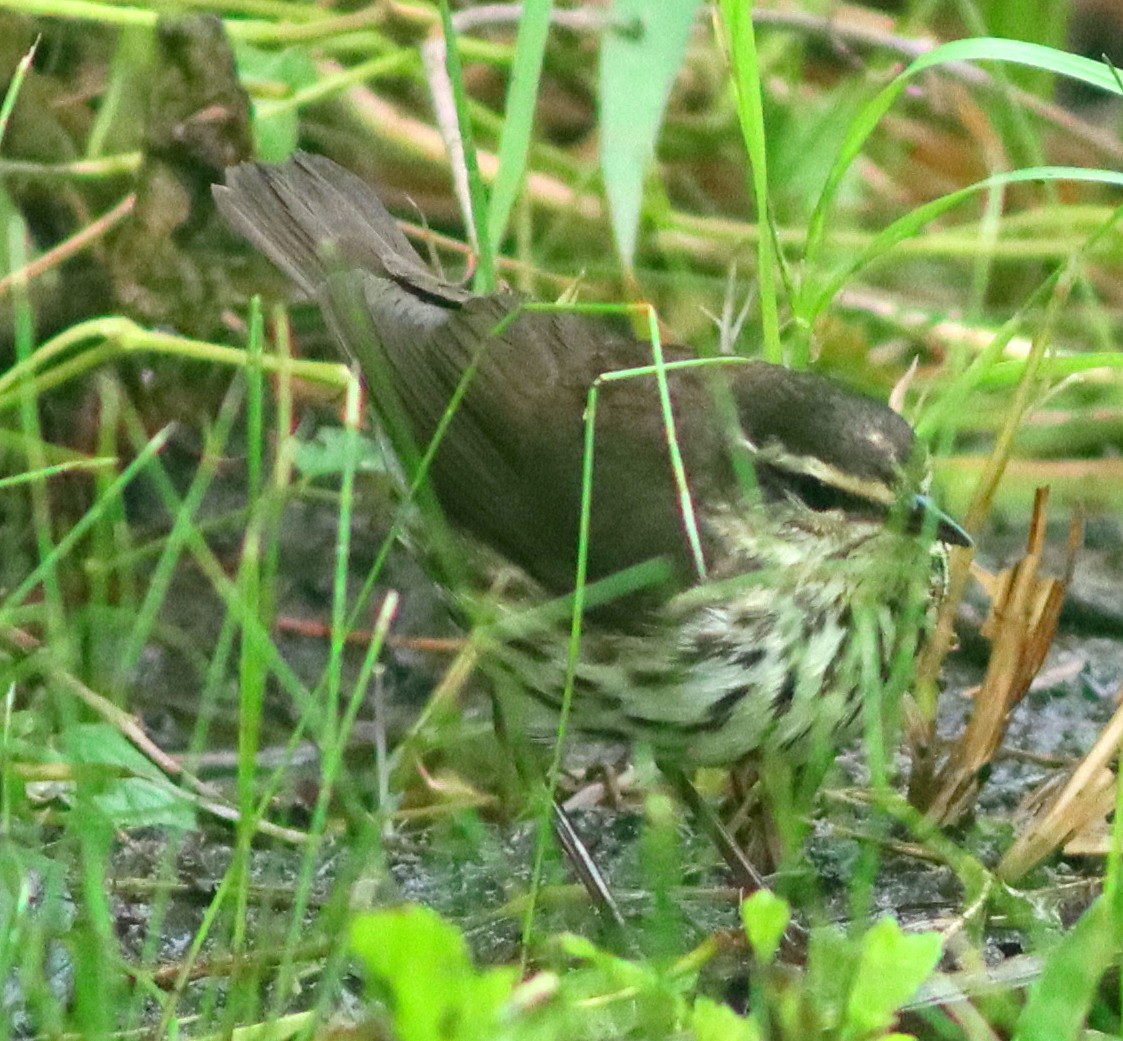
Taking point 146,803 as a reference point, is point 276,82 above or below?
above

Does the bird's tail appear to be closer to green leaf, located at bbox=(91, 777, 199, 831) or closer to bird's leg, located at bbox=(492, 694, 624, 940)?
bird's leg, located at bbox=(492, 694, 624, 940)

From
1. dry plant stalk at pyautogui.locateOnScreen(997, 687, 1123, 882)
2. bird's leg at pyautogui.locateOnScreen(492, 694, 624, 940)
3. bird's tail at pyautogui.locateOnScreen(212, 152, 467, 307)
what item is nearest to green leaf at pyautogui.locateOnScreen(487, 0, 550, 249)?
bird's tail at pyautogui.locateOnScreen(212, 152, 467, 307)

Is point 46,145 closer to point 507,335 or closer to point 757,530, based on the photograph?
point 507,335

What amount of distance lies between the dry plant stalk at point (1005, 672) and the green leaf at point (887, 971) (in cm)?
89

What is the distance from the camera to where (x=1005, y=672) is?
2.47 metres

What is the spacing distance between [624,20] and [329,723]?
1.26 m

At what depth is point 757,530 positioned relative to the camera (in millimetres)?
2607

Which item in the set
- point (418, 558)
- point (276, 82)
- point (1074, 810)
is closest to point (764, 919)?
point (1074, 810)

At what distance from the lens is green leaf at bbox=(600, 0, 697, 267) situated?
8.96 ft

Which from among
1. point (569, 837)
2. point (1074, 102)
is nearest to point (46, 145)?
point (569, 837)

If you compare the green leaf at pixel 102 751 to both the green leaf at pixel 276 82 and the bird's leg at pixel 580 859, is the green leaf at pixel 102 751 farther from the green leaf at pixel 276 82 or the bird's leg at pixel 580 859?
the green leaf at pixel 276 82

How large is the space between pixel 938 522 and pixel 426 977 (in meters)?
1.23

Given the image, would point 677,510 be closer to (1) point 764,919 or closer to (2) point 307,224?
(2) point 307,224

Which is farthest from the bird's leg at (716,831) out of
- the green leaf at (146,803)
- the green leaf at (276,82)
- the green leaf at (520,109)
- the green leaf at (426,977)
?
the green leaf at (276,82)
